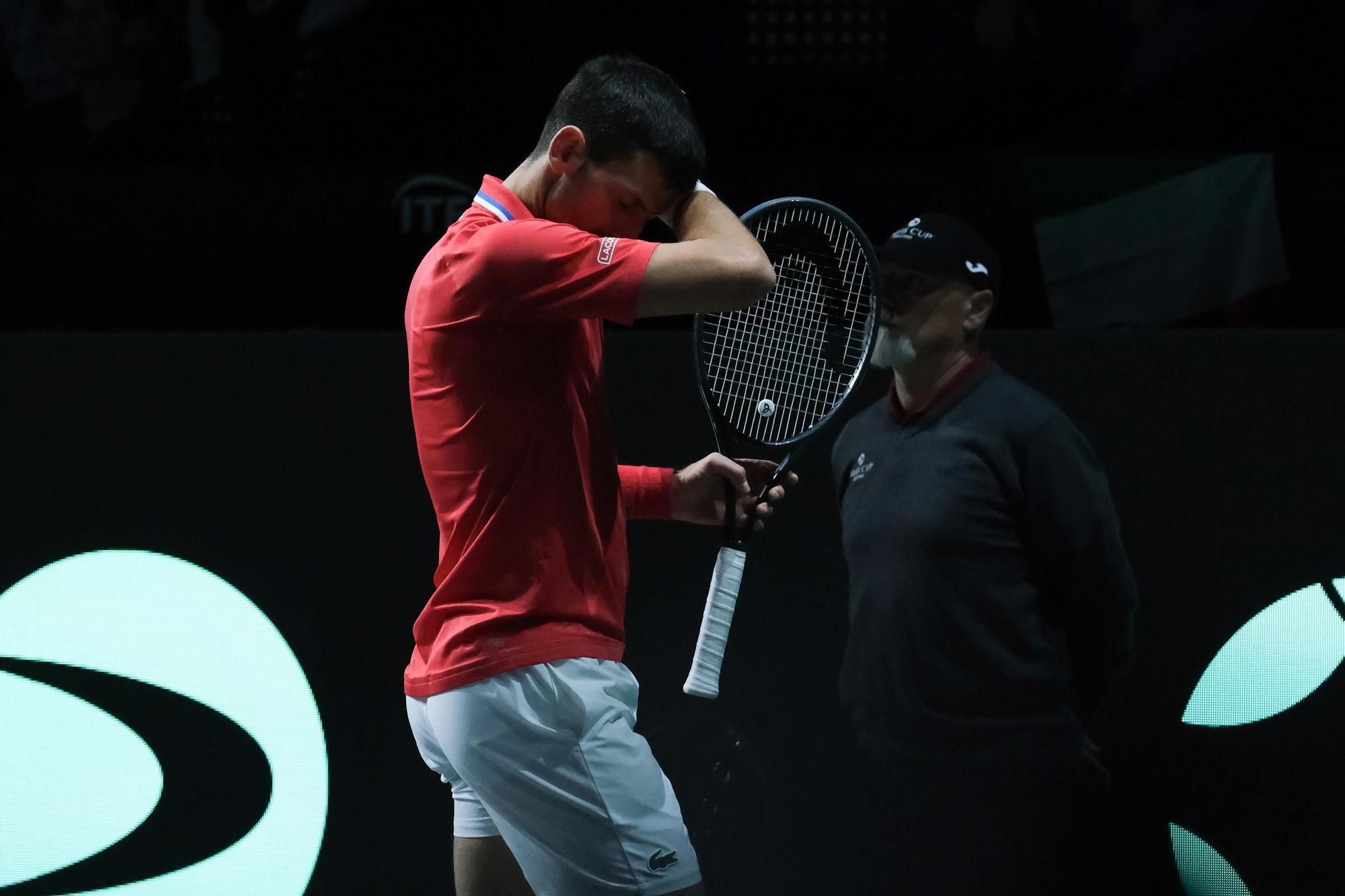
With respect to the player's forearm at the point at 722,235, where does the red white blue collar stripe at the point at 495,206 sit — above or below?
above

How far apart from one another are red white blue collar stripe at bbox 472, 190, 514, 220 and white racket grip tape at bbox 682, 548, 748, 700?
0.56 meters

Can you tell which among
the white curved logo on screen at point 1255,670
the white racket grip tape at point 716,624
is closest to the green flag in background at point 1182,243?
the white curved logo on screen at point 1255,670

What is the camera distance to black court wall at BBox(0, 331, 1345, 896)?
113 inches

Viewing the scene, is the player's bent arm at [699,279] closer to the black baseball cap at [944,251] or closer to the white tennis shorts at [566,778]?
the white tennis shorts at [566,778]

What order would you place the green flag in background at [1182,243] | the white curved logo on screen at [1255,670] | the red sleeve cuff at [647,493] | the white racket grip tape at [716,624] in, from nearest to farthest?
1. the white racket grip tape at [716,624]
2. the red sleeve cuff at [647,493]
3. the white curved logo on screen at [1255,670]
4. the green flag in background at [1182,243]

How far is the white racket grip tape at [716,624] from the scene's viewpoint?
6.48 ft

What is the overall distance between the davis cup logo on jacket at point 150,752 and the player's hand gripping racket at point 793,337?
1.02 m

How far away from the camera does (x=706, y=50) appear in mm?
3557

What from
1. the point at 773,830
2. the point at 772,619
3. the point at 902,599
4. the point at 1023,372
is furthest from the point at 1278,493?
the point at 773,830

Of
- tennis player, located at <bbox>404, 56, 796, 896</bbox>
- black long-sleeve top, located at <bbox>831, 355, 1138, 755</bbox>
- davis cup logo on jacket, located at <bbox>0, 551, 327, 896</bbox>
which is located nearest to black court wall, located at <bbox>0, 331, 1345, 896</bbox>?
davis cup logo on jacket, located at <bbox>0, 551, 327, 896</bbox>

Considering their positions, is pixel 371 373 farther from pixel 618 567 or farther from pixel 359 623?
pixel 618 567

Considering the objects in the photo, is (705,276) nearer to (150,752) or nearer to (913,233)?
(913,233)

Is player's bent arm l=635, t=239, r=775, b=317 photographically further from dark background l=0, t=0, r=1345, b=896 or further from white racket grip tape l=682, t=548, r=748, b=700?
dark background l=0, t=0, r=1345, b=896

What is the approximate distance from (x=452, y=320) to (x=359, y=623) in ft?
4.15
